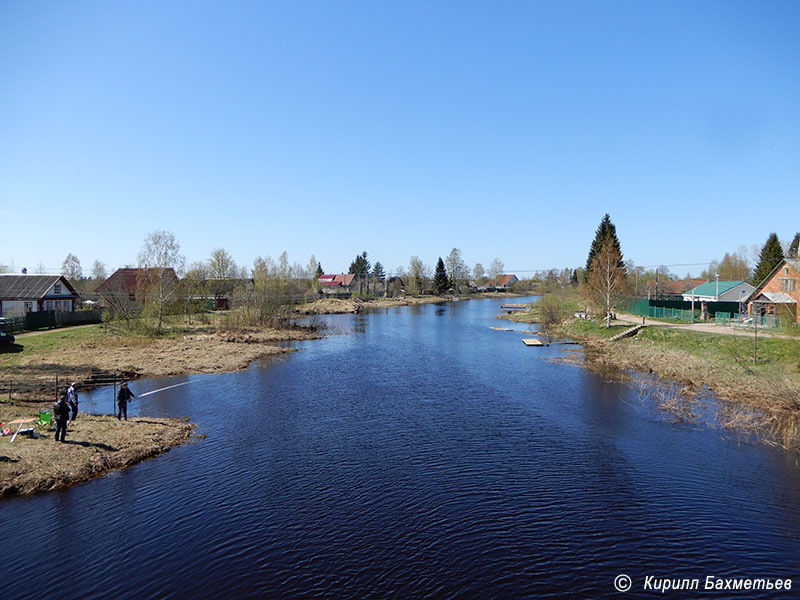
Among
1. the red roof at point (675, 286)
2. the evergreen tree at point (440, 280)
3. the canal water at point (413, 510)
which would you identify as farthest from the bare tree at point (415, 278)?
the canal water at point (413, 510)

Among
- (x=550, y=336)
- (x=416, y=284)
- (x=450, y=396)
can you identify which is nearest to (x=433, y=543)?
(x=450, y=396)

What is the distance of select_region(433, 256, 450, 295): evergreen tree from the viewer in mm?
149250

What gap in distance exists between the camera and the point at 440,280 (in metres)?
150

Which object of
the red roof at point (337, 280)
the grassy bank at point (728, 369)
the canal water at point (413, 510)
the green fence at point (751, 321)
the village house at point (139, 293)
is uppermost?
the red roof at point (337, 280)

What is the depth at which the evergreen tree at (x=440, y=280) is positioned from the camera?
14925 cm

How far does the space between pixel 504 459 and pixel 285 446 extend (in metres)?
9.36

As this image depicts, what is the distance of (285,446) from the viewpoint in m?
20.7

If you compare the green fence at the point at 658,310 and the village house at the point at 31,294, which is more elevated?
the village house at the point at 31,294

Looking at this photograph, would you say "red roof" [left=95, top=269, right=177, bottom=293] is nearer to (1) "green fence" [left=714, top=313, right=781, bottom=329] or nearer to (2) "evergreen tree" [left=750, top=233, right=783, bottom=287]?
(1) "green fence" [left=714, top=313, right=781, bottom=329]

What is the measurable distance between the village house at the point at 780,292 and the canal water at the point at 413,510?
94.6 ft

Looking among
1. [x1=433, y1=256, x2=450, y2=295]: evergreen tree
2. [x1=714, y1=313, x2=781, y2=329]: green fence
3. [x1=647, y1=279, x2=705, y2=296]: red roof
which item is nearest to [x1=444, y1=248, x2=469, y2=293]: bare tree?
[x1=433, y1=256, x2=450, y2=295]: evergreen tree

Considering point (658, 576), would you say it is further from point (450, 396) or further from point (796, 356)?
point (796, 356)

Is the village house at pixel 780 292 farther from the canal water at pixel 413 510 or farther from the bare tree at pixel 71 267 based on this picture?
the bare tree at pixel 71 267

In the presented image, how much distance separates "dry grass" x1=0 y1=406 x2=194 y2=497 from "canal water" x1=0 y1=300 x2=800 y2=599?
24.4 inches
